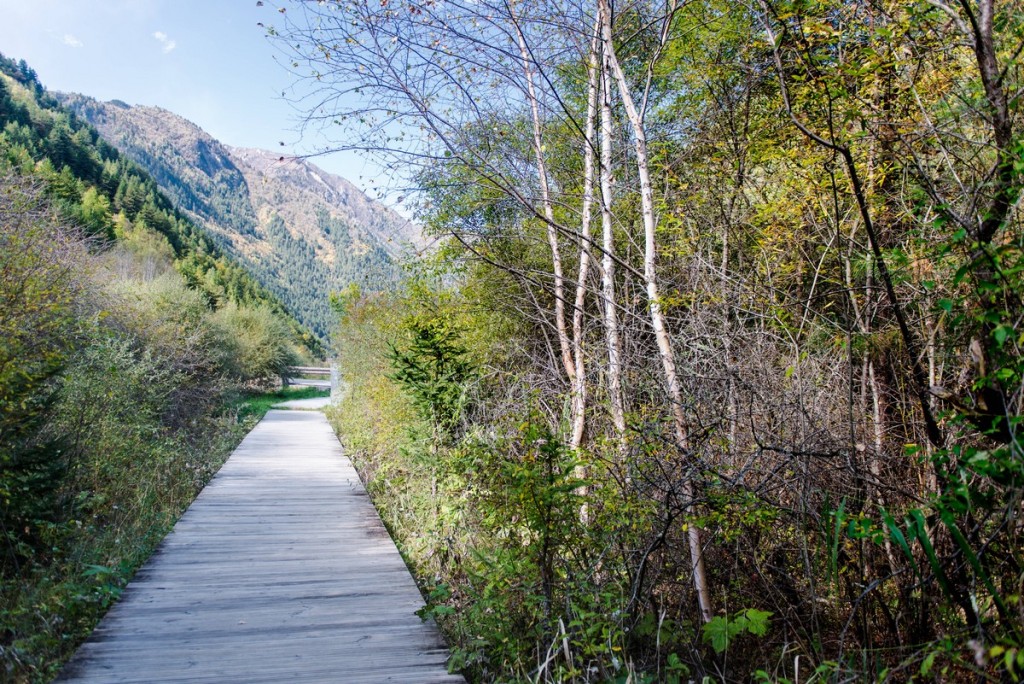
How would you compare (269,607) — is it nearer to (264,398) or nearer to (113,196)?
(264,398)

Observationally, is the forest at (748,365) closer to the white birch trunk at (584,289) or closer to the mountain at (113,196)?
the white birch trunk at (584,289)

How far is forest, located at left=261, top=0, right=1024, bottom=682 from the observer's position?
190 cm

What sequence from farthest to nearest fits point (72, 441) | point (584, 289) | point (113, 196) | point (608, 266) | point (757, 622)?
point (113, 196) < point (72, 441) < point (584, 289) < point (608, 266) < point (757, 622)

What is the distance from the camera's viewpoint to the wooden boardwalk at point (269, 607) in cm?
284

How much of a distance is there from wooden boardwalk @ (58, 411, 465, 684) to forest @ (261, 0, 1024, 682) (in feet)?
1.19

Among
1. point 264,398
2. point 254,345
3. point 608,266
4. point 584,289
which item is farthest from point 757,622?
point 264,398

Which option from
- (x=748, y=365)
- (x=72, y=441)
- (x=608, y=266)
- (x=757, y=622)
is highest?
(x=608, y=266)

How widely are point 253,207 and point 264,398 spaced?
555 ft

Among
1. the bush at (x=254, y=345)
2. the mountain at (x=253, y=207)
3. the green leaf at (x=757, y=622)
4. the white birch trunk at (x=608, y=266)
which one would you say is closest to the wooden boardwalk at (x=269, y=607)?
the green leaf at (x=757, y=622)

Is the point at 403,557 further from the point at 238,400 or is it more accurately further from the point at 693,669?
the point at 238,400

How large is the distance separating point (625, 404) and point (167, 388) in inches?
403

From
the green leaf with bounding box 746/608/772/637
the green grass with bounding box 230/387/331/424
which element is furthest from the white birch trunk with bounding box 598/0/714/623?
the green grass with bounding box 230/387/331/424

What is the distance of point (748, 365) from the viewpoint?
9.95 ft

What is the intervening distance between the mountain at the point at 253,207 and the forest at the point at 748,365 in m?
99.3
